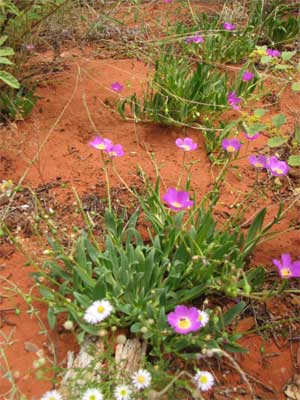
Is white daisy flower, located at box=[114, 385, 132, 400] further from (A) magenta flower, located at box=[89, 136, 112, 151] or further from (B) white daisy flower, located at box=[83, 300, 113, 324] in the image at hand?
(A) magenta flower, located at box=[89, 136, 112, 151]

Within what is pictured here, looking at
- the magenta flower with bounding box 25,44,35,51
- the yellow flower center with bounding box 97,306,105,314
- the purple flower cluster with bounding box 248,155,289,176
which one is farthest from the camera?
the magenta flower with bounding box 25,44,35,51

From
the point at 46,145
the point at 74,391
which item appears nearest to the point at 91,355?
the point at 74,391

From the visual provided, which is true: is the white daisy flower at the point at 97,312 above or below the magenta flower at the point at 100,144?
below

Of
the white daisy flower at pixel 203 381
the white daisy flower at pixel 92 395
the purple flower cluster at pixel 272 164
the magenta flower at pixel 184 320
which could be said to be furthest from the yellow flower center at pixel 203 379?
the purple flower cluster at pixel 272 164

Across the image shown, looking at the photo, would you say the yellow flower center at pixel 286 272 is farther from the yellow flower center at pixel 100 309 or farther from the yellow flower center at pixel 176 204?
the yellow flower center at pixel 100 309

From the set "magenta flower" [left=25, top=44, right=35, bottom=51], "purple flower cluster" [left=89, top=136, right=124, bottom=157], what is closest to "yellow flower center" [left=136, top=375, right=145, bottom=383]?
"purple flower cluster" [left=89, top=136, right=124, bottom=157]

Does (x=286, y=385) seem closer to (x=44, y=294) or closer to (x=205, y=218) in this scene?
(x=205, y=218)
